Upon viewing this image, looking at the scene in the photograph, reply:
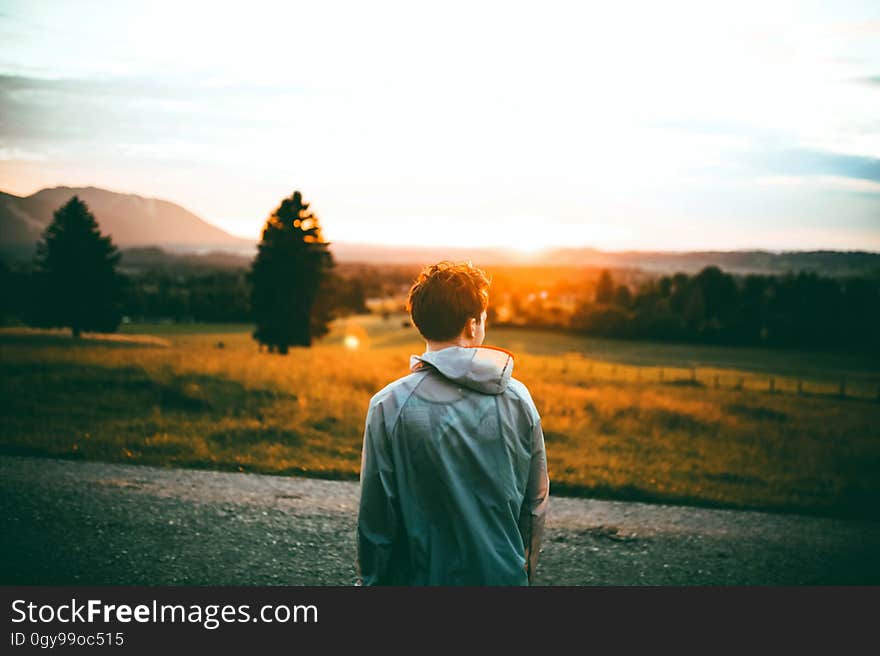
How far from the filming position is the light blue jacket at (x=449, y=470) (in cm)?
245

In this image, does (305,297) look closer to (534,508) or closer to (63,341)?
(63,341)

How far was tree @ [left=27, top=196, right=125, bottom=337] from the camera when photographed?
111 ft

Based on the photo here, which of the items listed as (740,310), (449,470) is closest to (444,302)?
(449,470)

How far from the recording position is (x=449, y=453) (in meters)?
2.44

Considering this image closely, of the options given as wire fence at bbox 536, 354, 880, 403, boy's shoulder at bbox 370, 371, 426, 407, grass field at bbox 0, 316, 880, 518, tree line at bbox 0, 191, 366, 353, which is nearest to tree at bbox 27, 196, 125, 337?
tree line at bbox 0, 191, 366, 353

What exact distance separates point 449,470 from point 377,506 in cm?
40

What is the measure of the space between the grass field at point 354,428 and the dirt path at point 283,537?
0.85 m

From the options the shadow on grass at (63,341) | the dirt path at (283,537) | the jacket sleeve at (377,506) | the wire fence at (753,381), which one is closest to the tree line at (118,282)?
the shadow on grass at (63,341)

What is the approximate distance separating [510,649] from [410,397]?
6.92ft

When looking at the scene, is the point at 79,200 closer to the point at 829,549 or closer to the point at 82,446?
the point at 82,446

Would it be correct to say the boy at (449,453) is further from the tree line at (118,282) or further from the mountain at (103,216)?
the tree line at (118,282)

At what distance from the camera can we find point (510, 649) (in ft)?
11.8

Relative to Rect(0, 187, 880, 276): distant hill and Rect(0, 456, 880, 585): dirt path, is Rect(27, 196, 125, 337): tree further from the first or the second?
Rect(0, 456, 880, 585): dirt path

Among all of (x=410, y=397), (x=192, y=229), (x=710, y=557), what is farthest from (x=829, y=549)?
(x=192, y=229)
